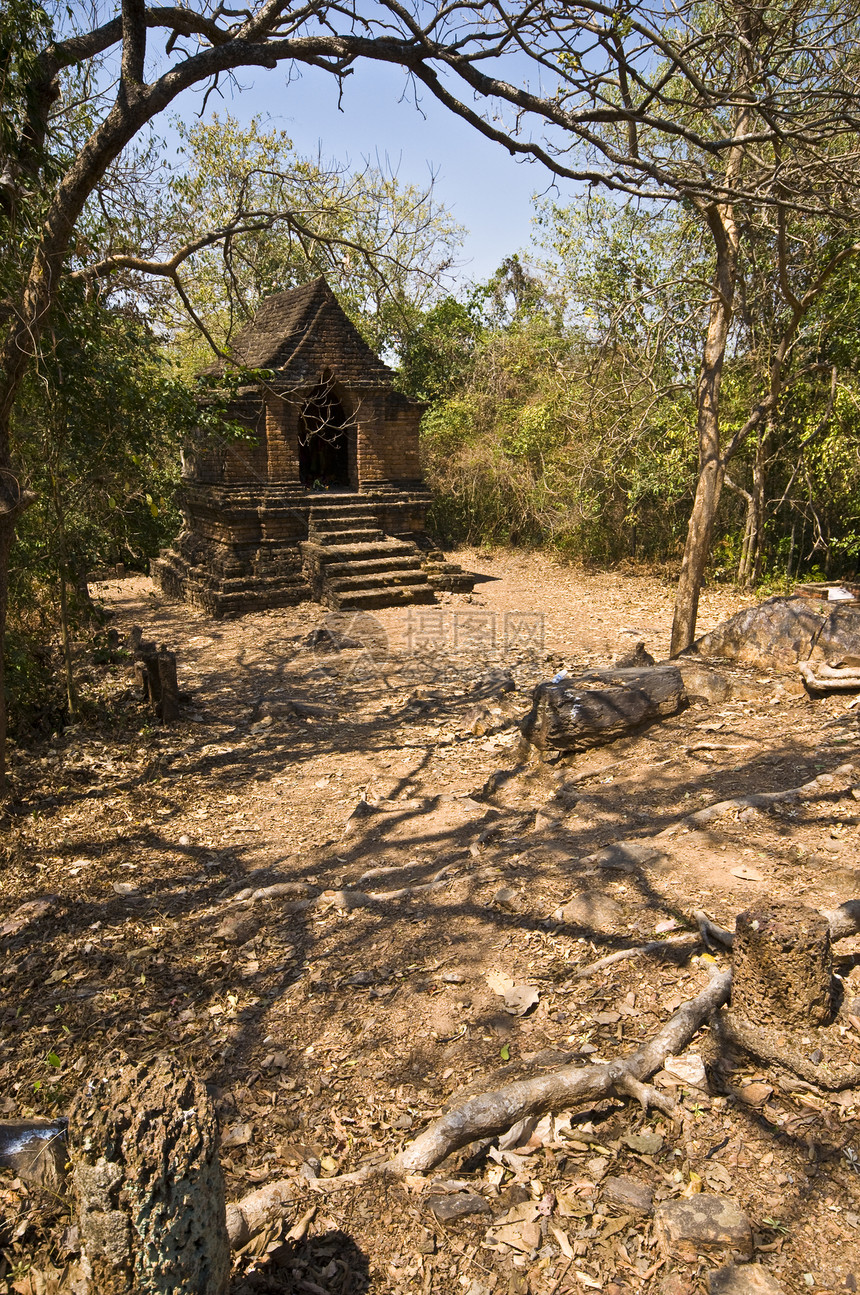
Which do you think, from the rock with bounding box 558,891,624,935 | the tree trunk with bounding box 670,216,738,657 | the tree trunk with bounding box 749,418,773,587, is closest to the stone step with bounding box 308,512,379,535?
the tree trunk with bounding box 749,418,773,587

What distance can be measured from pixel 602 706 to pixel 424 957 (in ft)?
9.50

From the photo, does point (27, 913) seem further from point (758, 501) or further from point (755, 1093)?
point (758, 501)

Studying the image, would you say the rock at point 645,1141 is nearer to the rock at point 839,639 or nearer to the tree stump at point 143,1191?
the tree stump at point 143,1191

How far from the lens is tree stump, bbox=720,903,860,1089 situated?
278 centimetres

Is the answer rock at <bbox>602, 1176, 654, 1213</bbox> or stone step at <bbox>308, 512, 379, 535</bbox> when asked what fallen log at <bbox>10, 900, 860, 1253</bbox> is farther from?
stone step at <bbox>308, 512, 379, 535</bbox>

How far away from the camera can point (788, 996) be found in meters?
2.83

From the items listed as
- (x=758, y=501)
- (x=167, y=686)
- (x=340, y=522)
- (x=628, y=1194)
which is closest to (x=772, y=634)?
(x=628, y=1194)

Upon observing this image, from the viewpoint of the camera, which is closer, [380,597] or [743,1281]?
[743,1281]

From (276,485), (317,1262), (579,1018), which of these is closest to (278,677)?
(276,485)

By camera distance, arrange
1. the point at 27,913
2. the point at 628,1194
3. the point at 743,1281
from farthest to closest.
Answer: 1. the point at 27,913
2. the point at 628,1194
3. the point at 743,1281

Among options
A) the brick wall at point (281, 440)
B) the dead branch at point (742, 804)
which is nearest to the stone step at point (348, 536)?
the brick wall at point (281, 440)

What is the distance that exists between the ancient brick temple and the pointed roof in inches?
0.9

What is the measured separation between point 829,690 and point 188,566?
11.5 metres

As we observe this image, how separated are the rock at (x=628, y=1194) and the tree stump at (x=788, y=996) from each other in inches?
25.7
